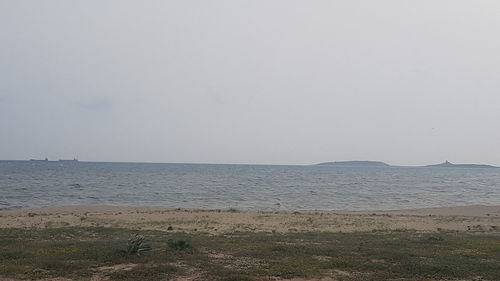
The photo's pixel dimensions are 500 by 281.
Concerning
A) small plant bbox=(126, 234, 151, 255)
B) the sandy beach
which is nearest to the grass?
the sandy beach

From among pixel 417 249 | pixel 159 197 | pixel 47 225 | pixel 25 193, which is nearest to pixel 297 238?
pixel 417 249

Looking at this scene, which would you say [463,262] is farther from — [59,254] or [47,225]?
[47,225]

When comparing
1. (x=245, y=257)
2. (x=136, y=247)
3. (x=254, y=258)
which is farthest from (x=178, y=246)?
(x=254, y=258)

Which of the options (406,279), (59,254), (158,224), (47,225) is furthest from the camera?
(158,224)

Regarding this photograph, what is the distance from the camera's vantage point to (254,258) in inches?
523

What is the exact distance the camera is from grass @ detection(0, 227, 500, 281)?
445 inches

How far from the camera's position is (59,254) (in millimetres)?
13328

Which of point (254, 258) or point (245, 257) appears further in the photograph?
point (245, 257)

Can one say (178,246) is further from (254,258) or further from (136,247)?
(254,258)

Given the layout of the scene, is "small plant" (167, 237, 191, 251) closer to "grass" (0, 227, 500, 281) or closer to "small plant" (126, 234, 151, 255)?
"grass" (0, 227, 500, 281)

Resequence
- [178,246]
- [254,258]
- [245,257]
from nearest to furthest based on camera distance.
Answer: [254,258] < [245,257] < [178,246]

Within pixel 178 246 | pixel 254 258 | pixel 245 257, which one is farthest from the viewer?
pixel 178 246

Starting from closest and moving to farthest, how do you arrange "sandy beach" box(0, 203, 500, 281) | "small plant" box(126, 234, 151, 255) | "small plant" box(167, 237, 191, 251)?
"sandy beach" box(0, 203, 500, 281) < "small plant" box(126, 234, 151, 255) < "small plant" box(167, 237, 191, 251)

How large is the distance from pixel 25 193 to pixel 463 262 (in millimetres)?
49872
